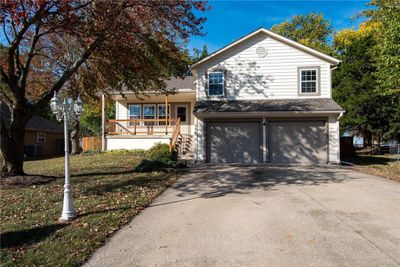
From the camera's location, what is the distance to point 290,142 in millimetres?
15406

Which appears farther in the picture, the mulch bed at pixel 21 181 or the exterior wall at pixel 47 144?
the exterior wall at pixel 47 144

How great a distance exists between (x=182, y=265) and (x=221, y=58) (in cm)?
1367

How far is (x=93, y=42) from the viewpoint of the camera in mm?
10156

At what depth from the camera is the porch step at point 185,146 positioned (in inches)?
758

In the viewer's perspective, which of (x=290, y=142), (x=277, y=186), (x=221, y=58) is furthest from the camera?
(x=221, y=58)

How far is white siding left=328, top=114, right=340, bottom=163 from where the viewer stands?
592 inches

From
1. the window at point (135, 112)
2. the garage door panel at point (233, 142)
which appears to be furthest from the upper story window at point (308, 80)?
the window at point (135, 112)

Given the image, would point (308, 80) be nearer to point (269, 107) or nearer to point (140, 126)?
point (269, 107)

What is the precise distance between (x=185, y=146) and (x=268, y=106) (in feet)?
23.1

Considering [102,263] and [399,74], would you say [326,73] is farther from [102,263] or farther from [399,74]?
[102,263]

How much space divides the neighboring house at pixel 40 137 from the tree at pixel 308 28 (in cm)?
3031

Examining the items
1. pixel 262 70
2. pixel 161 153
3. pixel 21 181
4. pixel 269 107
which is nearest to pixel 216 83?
pixel 262 70

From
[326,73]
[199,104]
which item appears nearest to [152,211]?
[199,104]

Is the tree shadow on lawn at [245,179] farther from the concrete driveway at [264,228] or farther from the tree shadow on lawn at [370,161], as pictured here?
the tree shadow on lawn at [370,161]
